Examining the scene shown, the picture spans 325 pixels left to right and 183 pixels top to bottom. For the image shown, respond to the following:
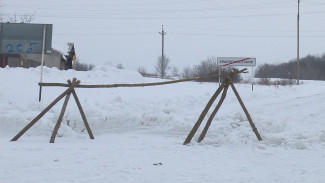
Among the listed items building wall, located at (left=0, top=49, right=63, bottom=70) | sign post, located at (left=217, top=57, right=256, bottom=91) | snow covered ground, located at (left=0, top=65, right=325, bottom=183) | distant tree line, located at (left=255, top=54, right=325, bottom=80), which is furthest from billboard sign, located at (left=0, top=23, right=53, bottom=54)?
distant tree line, located at (left=255, top=54, right=325, bottom=80)

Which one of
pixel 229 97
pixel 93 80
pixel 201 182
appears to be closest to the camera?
pixel 201 182

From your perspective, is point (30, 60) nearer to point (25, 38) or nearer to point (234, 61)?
point (234, 61)

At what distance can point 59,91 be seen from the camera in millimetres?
15047

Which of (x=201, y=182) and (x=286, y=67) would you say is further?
(x=286, y=67)

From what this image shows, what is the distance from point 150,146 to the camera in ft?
28.6

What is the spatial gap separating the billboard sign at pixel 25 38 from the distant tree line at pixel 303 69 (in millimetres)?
81797

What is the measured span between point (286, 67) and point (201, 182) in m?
103

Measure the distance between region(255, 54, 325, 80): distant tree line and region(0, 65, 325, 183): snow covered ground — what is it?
82876 millimetres

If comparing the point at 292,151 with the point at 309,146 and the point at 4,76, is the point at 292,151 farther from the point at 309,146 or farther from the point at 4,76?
the point at 4,76

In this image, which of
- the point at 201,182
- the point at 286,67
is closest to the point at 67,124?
the point at 201,182

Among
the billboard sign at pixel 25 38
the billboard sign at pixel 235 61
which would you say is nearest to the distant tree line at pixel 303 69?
the billboard sign at pixel 235 61

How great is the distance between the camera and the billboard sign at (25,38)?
1373 centimetres

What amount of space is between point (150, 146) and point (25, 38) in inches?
286

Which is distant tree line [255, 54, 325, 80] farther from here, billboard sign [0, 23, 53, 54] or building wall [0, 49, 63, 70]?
billboard sign [0, 23, 53, 54]
